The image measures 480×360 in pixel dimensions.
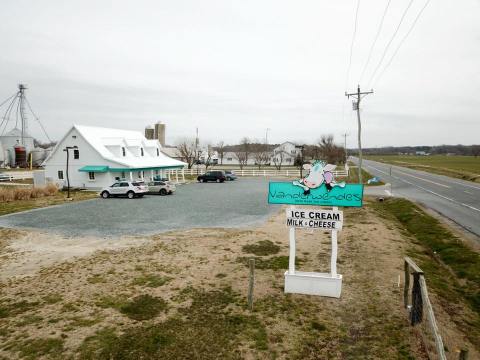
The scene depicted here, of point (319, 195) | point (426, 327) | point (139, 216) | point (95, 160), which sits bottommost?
point (426, 327)

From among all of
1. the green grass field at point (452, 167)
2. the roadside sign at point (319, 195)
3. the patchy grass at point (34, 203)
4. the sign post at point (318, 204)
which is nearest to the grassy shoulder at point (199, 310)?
the sign post at point (318, 204)

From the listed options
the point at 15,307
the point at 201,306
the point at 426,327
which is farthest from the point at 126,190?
the point at 426,327

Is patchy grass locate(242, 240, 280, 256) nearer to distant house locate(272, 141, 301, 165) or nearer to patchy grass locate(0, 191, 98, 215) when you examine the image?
patchy grass locate(0, 191, 98, 215)

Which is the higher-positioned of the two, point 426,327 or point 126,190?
point 126,190

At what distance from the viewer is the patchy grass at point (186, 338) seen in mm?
6266

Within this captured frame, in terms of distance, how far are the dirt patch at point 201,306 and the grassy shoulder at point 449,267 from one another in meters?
0.99

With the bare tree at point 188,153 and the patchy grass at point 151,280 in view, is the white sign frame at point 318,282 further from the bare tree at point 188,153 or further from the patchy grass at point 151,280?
the bare tree at point 188,153

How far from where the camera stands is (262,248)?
13141mm

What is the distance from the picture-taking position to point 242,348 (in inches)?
253

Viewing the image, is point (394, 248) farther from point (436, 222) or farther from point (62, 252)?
point (62, 252)

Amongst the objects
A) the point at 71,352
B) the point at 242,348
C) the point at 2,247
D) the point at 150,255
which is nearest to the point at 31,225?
the point at 2,247

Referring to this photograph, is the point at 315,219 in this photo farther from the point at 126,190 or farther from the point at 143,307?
the point at 126,190

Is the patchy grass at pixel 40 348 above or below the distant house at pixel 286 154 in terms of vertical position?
below

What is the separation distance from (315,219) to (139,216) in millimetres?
13572
